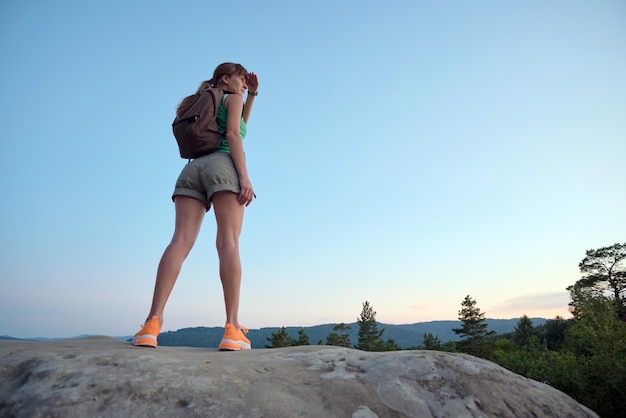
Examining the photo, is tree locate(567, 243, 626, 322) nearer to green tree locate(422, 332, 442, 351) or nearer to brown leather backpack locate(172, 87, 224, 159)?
green tree locate(422, 332, 442, 351)

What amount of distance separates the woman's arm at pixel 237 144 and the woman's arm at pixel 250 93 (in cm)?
46

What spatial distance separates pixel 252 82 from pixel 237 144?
1.03 m

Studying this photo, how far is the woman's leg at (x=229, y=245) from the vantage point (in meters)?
3.53

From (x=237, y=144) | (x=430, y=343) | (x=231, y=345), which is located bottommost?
(x=231, y=345)

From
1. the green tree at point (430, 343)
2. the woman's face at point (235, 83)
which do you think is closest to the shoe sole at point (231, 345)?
the woman's face at point (235, 83)

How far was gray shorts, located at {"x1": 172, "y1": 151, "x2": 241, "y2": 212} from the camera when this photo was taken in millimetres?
3654

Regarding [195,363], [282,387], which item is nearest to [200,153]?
[195,363]

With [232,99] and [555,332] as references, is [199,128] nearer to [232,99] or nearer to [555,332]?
[232,99]

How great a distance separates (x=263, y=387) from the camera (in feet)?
7.02

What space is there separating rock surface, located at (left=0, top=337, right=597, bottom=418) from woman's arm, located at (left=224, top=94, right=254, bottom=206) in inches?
66.7

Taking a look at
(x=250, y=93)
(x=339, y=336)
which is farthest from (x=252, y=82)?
(x=339, y=336)

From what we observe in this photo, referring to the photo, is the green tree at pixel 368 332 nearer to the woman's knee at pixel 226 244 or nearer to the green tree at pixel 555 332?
the green tree at pixel 555 332

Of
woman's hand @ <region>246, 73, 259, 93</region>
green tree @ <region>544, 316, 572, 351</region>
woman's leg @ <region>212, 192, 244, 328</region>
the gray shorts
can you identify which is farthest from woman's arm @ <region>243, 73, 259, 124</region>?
green tree @ <region>544, 316, 572, 351</region>

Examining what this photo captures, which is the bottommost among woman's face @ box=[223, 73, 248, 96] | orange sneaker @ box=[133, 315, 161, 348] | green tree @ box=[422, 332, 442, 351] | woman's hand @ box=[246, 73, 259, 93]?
orange sneaker @ box=[133, 315, 161, 348]
